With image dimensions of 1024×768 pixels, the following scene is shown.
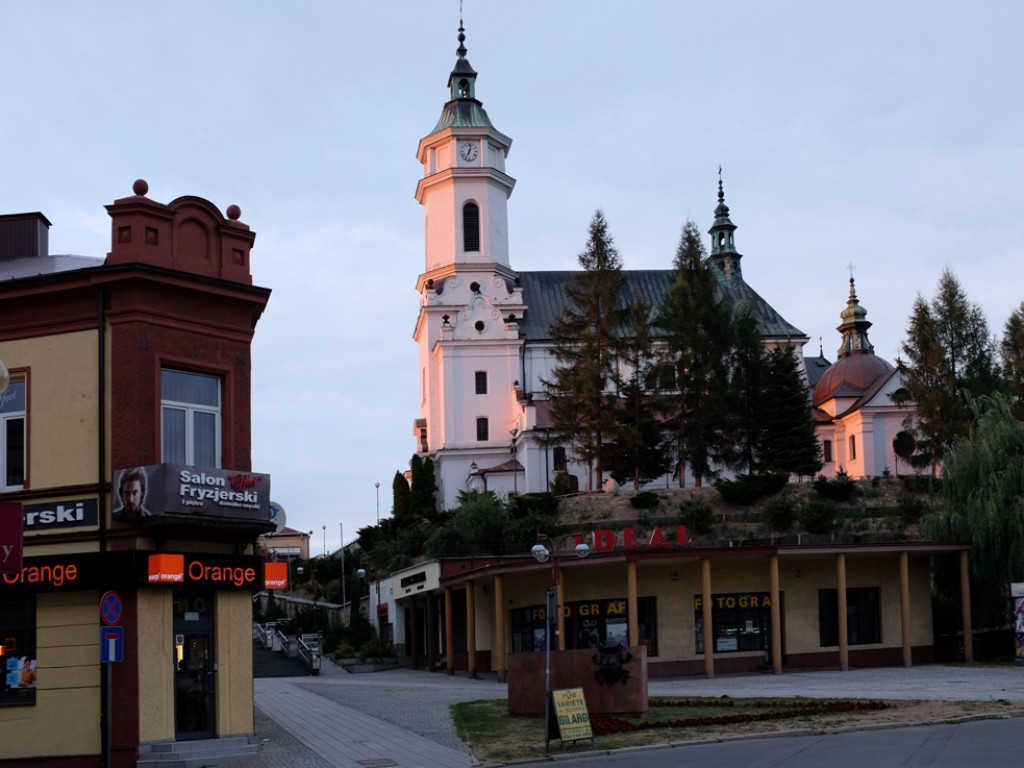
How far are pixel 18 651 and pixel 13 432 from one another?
3953mm

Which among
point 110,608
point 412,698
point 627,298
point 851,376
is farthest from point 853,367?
point 110,608

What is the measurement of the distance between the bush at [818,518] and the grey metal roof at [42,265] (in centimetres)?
3765

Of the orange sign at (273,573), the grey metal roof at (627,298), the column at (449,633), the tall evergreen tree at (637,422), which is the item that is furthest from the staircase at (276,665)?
the grey metal roof at (627,298)

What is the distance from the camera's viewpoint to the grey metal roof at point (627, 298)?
90375mm

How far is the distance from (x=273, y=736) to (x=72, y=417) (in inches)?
298

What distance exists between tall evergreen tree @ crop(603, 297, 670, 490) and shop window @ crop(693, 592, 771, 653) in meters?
25.5

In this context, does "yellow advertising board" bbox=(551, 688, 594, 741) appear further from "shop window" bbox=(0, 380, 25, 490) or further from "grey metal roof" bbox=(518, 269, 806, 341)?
"grey metal roof" bbox=(518, 269, 806, 341)

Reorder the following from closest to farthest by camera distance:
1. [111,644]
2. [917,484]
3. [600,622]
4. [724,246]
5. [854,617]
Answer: [111,644], [600,622], [854,617], [917,484], [724,246]

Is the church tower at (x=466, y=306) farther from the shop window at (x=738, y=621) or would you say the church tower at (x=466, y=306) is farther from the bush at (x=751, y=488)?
the shop window at (x=738, y=621)

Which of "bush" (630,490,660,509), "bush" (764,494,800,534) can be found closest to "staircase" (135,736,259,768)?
"bush" (764,494,800,534)

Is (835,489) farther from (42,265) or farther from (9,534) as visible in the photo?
(9,534)

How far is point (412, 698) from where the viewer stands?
3431cm

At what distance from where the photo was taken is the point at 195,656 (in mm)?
22875

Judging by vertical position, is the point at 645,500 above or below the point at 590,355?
below
